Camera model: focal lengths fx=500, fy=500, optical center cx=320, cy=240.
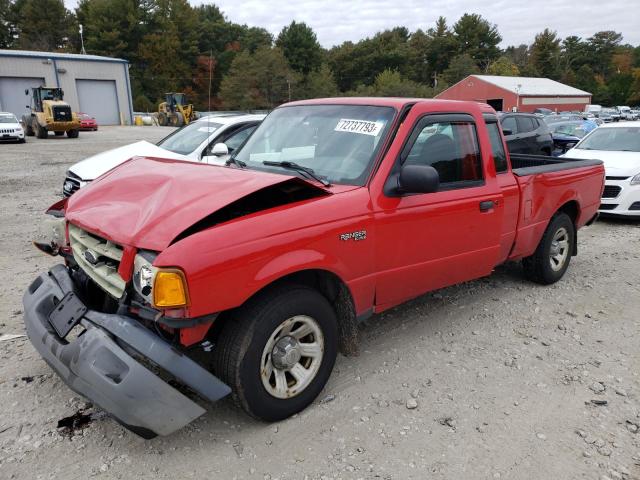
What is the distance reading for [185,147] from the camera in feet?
26.6

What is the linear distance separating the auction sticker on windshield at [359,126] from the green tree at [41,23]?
8215 cm

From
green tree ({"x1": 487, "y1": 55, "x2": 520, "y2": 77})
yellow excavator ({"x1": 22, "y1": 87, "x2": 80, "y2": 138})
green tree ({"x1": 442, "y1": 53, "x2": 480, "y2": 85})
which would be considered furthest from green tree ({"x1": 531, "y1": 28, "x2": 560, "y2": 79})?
yellow excavator ({"x1": 22, "y1": 87, "x2": 80, "y2": 138})

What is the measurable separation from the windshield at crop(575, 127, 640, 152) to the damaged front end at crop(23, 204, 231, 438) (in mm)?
9718

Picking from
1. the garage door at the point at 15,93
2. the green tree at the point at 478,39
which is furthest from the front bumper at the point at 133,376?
the green tree at the point at 478,39

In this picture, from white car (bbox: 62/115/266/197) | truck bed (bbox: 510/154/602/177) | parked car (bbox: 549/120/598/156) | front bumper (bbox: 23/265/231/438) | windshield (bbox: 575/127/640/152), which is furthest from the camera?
parked car (bbox: 549/120/598/156)

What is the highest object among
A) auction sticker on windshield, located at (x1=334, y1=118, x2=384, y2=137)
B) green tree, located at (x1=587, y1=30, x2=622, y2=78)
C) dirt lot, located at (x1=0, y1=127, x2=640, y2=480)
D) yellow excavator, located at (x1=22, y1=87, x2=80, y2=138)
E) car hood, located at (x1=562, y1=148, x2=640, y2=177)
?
green tree, located at (x1=587, y1=30, x2=622, y2=78)

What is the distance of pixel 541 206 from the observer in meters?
5.02

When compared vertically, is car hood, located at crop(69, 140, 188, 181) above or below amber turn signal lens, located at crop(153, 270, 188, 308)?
above

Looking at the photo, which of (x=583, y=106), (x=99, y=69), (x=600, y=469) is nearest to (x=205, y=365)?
(x=600, y=469)

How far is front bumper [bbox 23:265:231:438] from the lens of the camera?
249 cm

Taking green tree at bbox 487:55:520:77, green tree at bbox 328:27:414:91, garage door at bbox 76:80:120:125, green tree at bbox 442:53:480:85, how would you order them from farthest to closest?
green tree at bbox 487:55:520:77 → green tree at bbox 328:27:414:91 → green tree at bbox 442:53:480:85 → garage door at bbox 76:80:120:125

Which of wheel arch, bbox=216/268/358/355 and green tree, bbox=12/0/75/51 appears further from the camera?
green tree, bbox=12/0/75/51

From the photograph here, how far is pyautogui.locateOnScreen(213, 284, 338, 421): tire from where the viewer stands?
9.22ft

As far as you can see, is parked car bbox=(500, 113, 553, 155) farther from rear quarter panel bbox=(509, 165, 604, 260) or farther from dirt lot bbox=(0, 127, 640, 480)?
dirt lot bbox=(0, 127, 640, 480)
